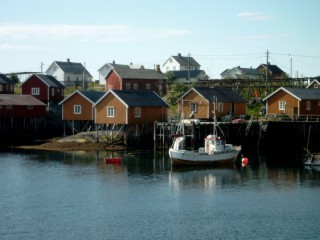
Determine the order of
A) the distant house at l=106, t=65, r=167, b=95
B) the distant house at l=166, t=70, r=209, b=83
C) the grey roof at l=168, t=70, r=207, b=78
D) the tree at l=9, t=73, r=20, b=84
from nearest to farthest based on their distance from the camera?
the distant house at l=106, t=65, r=167, b=95 < the tree at l=9, t=73, r=20, b=84 < the distant house at l=166, t=70, r=209, b=83 < the grey roof at l=168, t=70, r=207, b=78

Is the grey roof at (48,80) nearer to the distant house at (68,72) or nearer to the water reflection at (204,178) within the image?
the distant house at (68,72)

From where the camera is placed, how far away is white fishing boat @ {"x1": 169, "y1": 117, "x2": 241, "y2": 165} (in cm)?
5266

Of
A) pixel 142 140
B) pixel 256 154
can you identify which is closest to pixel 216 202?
pixel 256 154

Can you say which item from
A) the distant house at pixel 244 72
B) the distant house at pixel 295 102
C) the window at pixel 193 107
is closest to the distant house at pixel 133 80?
the window at pixel 193 107

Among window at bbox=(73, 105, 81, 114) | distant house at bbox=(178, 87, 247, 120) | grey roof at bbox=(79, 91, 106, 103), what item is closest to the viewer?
distant house at bbox=(178, 87, 247, 120)

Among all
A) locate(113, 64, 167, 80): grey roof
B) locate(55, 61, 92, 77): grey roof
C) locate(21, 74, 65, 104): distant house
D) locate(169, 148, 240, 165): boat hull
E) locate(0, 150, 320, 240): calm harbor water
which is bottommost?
locate(0, 150, 320, 240): calm harbor water

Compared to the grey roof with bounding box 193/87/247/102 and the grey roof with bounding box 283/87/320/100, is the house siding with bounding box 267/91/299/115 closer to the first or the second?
the grey roof with bounding box 283/87/320/100

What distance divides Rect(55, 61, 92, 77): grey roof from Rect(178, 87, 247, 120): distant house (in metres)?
45.8

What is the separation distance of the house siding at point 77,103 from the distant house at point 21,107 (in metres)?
6.69

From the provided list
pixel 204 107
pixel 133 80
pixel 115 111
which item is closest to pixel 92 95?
pixel 115 111

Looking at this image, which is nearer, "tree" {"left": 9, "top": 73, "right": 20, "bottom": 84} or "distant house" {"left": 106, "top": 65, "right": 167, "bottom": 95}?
"distant house" {"left": 106, "top": 65, "right": 167, "bottom": 95}

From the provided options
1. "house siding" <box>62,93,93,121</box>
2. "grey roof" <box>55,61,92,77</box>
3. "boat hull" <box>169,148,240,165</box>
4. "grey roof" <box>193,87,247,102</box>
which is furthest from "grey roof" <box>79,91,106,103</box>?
"grey roof" <box>55,61,92,77</box>

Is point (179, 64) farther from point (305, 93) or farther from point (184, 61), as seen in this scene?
point (305, 93)

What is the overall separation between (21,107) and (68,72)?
122ft
